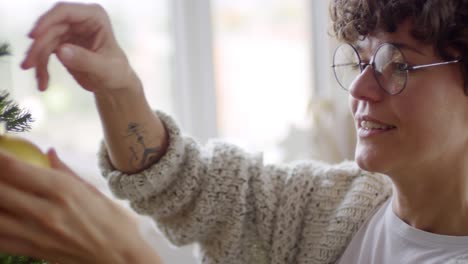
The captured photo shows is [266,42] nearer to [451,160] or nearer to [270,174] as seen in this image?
[270,174]

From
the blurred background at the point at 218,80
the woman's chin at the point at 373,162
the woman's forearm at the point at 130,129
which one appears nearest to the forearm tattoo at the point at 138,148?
the woman's forearm at the point at 130,129

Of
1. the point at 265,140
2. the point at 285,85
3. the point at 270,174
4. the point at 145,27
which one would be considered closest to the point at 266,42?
the point at 285,85

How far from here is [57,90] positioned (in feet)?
5.31

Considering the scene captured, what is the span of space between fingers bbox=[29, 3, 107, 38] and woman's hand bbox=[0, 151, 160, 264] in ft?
0.69

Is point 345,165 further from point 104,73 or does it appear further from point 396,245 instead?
point 104,73

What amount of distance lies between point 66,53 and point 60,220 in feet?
0.97

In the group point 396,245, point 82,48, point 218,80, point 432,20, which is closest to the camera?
point 82,48

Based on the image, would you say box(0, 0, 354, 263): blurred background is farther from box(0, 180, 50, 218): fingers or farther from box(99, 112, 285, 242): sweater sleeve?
box(0, 180, 50, 218): fingers

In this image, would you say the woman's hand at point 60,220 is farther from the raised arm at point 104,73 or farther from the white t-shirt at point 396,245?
the white t-shirt at point 396,245

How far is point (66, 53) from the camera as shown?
81cm

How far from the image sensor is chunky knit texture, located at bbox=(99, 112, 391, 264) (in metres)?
1.12

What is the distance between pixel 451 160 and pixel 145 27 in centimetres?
110

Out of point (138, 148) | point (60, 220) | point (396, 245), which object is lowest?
point (396, 245)

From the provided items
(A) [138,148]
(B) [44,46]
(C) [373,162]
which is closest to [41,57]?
(B) [44,46]
